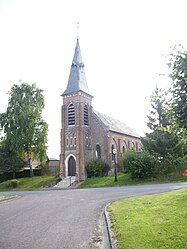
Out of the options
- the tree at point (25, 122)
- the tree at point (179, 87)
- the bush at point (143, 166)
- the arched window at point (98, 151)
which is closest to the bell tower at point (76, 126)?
the arched window at point (98, 151)

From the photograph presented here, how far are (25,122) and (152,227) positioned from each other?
3175 centimetres

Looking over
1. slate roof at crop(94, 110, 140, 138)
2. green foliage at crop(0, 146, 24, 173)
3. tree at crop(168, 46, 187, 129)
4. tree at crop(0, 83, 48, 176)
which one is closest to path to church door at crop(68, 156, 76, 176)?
tree at crop(0, 83, 48, 176)

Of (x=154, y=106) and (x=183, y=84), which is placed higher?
(x=154, y=106)

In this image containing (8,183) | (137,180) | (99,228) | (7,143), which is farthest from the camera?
(7,143)

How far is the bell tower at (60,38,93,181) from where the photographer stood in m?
33.7

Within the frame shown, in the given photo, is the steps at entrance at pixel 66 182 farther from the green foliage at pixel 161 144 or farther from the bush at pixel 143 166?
the green foliage at pixel 161 144

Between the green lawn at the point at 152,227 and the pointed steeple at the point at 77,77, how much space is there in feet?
91.7

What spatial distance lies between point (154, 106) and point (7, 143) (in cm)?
2183

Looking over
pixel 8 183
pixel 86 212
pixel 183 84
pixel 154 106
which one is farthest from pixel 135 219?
pixel 8 183

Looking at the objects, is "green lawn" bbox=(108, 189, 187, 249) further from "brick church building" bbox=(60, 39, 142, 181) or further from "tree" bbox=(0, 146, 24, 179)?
"tree" bbox=(0, 146, 24, 179)

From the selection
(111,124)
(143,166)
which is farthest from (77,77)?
(143,166)

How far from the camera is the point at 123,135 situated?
138 ft

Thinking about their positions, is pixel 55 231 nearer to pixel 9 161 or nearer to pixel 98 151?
pixel 98 151

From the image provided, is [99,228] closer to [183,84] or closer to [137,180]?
[183,84]
